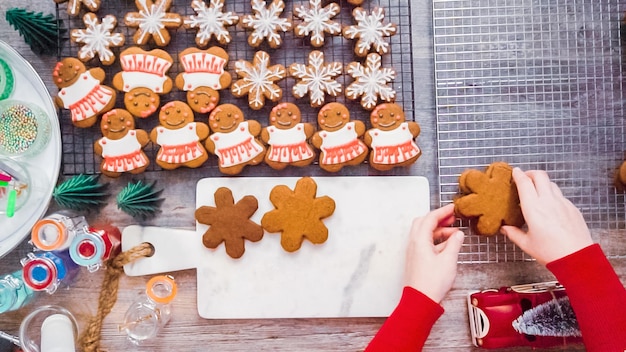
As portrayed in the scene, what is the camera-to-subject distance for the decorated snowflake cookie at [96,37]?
153 cm

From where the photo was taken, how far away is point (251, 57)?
1.59 m

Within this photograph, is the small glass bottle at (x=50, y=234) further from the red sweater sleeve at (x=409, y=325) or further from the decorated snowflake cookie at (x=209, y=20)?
the red sweater sleeve at (x=409, y=325)

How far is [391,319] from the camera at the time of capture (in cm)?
141

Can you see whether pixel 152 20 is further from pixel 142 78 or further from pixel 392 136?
pixel 392 136

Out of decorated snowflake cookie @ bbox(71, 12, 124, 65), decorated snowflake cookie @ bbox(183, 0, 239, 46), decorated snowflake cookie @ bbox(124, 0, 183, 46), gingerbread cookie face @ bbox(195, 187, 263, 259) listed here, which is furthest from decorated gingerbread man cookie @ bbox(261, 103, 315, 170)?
decorated snowflake cookie @ bbox(71, 12, 124, 65)

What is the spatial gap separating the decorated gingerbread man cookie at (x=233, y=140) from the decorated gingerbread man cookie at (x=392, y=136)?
0.30 meters

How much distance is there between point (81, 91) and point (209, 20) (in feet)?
1.25

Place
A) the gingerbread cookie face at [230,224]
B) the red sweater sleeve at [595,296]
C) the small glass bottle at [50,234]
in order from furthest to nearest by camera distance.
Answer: the gingerbread cookie face at [230,224] < the small glass bottle at [50,234] < the red sweater sleeve at [595,296]

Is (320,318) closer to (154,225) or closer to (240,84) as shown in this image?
(154,225)

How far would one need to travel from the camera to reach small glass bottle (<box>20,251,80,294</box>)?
1464mm

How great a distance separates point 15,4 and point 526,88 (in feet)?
4.58

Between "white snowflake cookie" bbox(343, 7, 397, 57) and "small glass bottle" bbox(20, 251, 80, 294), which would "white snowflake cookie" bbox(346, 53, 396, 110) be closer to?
"white snowflake cookie" bbox(343, 7, 397, 57)

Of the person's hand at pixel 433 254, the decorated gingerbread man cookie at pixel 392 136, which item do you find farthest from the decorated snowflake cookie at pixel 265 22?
the person's hand at pixel 433 254

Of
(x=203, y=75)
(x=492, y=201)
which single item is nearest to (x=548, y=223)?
(x=492, y=201)
